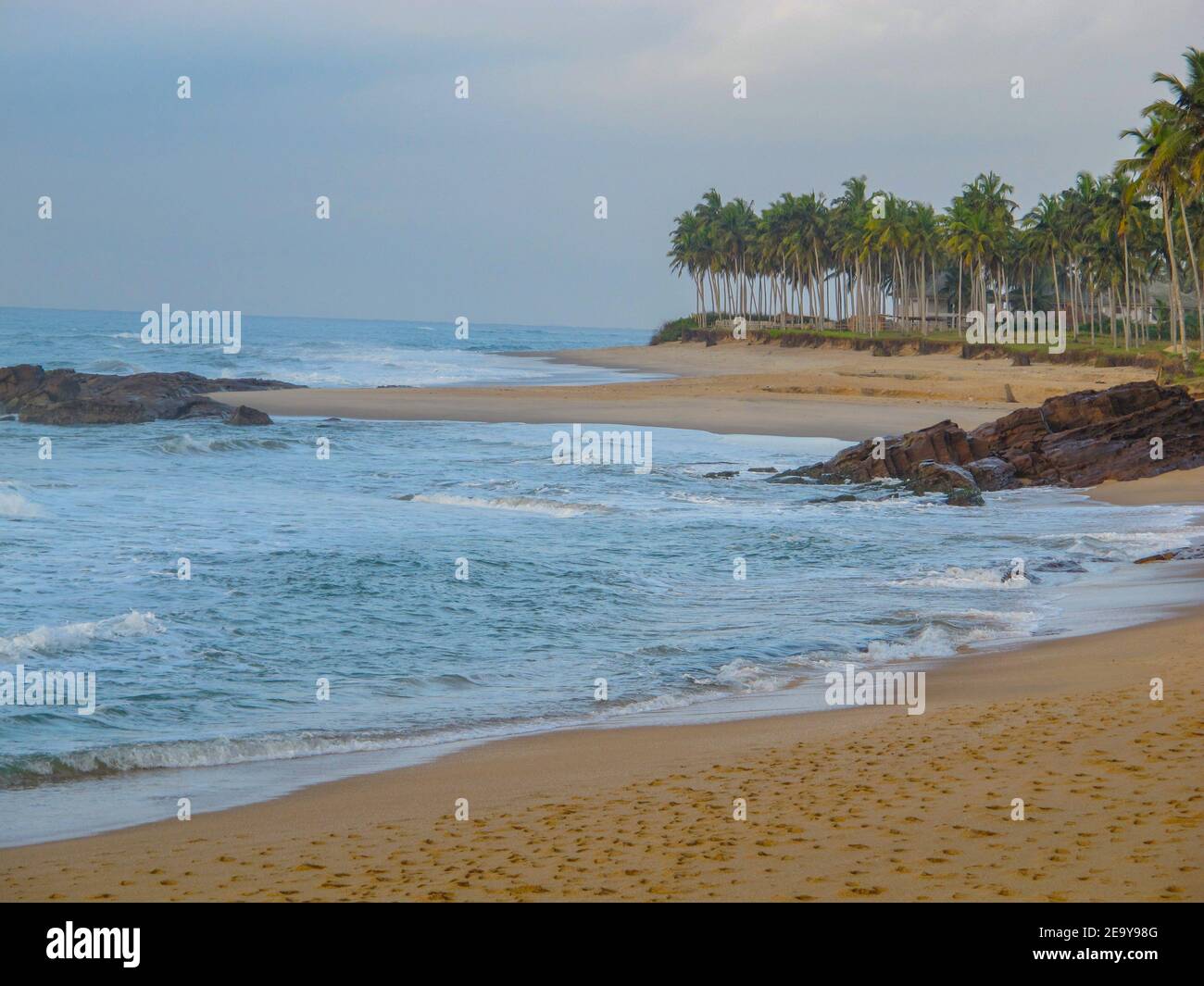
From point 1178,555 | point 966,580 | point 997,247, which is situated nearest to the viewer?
point 966,580

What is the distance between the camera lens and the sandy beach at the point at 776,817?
18.9 ft

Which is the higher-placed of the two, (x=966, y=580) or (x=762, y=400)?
(x=762, y=400)

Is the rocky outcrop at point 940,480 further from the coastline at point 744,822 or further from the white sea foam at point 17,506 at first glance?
the white sea foam at point 17,506

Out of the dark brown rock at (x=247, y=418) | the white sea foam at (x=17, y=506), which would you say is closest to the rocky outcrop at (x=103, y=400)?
the dark brown rock at (x=247, y=418)

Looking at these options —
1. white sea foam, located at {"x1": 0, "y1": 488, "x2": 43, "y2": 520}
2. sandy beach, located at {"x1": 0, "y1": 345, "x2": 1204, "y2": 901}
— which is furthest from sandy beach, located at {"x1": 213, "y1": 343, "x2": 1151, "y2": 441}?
sandy beach, located at {"x1": 0, "y1": 345, "x2": 1204, "y2": 901}

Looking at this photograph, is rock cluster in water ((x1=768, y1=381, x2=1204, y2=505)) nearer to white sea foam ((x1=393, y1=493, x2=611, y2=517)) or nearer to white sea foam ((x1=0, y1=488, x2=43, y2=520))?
white sea foam ((x1=393, y1=493, x2=611, y2=517))

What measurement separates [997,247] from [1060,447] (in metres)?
59.3

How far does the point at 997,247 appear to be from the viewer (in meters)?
84.0

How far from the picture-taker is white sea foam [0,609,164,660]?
1286 cm

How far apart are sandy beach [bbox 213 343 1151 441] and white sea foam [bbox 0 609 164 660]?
90.1 ft

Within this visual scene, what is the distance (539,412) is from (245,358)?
46.5 meters

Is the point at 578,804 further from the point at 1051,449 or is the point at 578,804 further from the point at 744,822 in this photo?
the point at 1051,449

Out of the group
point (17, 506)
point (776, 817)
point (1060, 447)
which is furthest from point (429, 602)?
point (1060, 447)
